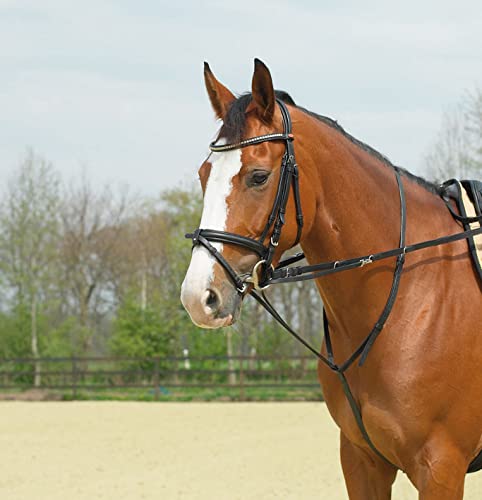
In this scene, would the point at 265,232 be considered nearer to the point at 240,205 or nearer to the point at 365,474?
the point at 240,205

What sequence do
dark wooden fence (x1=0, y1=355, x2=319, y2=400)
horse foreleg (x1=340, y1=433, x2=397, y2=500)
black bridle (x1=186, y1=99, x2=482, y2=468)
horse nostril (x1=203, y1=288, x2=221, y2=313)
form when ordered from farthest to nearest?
dark wooden fence (x1=0, y1=355, x2=319, y2=400)
horse foreleg (x1=340, y1=433, x2=397, y2=500)
black bridle (x1=186, y1=99, x2=482, y2=468)
horse nostril (x1=203, y1=288, x2=221, y2=313)

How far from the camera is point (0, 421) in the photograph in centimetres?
1614

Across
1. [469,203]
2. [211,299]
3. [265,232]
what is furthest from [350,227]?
[211,299]

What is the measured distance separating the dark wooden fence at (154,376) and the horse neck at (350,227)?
1944cm

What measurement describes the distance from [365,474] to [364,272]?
1.03 metres

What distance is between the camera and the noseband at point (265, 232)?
9.44 ft

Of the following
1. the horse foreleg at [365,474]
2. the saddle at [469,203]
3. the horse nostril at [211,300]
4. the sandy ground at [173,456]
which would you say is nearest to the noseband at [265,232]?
the horse nostril at [211,300]

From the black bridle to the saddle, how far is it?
3 centimetres

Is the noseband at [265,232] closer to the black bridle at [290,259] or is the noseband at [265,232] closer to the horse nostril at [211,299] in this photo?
the black bridle at [290,259]

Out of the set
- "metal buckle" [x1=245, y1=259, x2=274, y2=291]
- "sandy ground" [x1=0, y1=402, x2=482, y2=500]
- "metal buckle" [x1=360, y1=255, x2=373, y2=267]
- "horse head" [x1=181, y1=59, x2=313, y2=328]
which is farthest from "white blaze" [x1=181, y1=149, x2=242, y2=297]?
"sandy ground" [x1=0, y1=402, x2=482, y2=500]

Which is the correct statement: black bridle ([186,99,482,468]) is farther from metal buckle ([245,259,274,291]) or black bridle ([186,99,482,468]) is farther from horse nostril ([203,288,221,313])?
horse nostril ([203,288,221,313])

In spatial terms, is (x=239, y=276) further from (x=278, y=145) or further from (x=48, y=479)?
(x=48, y=479)

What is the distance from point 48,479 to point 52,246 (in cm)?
2185

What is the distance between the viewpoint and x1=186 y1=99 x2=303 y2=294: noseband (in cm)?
288
